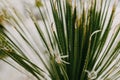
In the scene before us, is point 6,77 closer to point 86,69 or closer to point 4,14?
point 4,14

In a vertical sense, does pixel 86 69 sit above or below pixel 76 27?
below

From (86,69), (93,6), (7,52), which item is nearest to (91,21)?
(93,6)

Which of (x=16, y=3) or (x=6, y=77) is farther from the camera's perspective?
(x=16, y=3)

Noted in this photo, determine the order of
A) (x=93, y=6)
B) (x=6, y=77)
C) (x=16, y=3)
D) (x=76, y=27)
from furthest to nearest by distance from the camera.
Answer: (x=16, y=3) < (x=6, y=77) < (x=93, y=6) < (x=76, y=27)

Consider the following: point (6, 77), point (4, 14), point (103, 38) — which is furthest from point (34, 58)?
point (103, 38)

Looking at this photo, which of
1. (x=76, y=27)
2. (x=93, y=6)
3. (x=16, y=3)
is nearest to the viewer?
(x=76, y=27)

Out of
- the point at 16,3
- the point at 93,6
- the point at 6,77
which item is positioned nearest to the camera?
the point at 93,6

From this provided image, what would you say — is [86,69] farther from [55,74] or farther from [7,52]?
[7,52]

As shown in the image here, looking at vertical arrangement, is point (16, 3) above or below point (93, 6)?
below

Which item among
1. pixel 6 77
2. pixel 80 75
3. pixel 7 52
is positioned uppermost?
pixel 7 52
